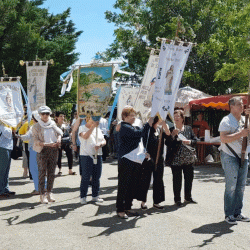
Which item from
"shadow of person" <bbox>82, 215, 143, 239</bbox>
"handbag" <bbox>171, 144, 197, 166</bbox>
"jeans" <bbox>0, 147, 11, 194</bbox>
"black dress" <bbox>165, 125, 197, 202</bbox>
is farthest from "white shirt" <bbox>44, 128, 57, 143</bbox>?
"handbag" <bbox>171, 144, 197, 166</bbox>

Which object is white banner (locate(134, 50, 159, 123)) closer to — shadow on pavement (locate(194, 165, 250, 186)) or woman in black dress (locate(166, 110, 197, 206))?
woman in black dress (locate(166, 110, 197, 206))

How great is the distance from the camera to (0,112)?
7773mm

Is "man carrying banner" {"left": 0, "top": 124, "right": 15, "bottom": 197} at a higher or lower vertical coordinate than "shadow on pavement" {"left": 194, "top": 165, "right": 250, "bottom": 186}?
higher

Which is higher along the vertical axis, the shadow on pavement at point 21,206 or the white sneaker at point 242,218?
the white sneaker at point 242,218

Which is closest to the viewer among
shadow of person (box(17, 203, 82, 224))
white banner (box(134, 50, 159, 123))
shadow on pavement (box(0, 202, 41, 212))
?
shadow of person (box(17, 203, 82, 224))

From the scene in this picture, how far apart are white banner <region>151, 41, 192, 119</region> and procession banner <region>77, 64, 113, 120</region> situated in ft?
3.38

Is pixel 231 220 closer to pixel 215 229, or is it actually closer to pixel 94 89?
pixel 215 229

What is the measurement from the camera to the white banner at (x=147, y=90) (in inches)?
356

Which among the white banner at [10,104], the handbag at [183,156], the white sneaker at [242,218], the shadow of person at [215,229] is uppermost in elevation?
the white banner at [10,104]

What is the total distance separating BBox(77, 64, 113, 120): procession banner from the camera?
23.0ft

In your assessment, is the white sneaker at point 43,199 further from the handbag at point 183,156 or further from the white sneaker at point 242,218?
the white sneaker at point 242,218

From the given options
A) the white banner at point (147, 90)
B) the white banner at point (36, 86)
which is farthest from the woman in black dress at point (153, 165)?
the white banner at point (36, 86)

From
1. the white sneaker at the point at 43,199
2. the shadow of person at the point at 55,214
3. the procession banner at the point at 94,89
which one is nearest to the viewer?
the shadow of person at the point at 55,214

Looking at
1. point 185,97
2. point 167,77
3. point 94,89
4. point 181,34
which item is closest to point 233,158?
point 167,77
